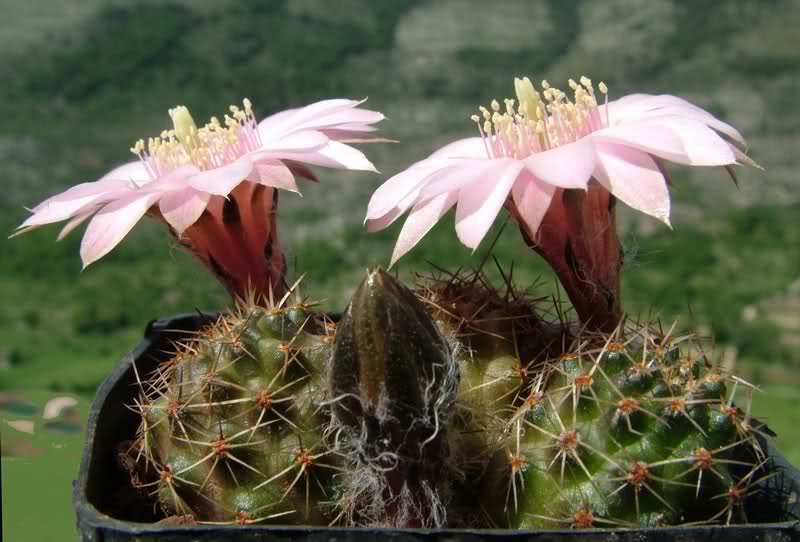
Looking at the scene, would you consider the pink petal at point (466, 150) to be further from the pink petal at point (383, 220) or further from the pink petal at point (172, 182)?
the pink petal at point (172, 182)

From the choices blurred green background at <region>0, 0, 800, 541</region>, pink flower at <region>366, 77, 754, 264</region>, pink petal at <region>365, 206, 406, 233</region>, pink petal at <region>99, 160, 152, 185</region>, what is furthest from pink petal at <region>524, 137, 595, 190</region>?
blurred green background at <region>0, 0, 800, 541</region>

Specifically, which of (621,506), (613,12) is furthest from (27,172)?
(621,506)

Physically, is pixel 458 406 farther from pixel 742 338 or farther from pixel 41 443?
pixel 742 338

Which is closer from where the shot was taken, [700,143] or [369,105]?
[700,143]

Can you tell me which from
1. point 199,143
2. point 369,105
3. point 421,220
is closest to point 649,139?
point 421,220

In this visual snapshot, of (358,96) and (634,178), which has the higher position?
(634,178)

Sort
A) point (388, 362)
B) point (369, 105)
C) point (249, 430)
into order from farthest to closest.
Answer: point (369, 105)
point (249, 430)
point (388, 362)

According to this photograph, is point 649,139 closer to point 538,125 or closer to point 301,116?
point 538,125
